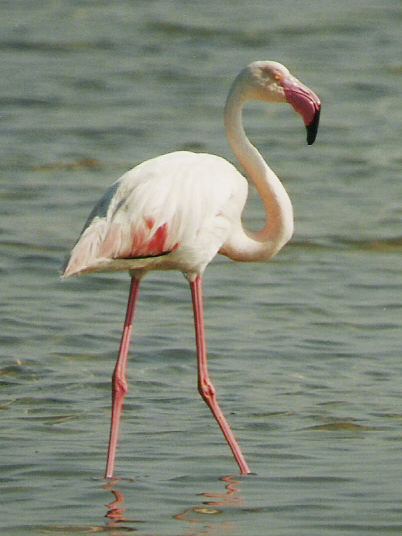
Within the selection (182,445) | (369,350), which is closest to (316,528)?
(182,445)

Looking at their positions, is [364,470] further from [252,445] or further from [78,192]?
[78,192]

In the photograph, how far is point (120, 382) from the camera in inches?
344

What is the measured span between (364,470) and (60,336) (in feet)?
10.8

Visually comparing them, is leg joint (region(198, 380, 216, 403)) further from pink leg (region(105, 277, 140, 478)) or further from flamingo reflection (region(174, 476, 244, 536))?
flamingo reflection (region(174, 476, 244, 536))

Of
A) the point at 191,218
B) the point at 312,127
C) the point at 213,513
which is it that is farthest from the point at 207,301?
the point at 213,513

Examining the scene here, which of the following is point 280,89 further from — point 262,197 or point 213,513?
point 213,513

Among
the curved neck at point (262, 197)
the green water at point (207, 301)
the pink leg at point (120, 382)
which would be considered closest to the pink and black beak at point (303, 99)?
the curved neck at point (262, 197)

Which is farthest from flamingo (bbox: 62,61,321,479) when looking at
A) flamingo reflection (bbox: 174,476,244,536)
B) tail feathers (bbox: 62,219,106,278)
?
flamingo reflection (bbox: 174,476,244,536)

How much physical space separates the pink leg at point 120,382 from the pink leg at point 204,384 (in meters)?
0.31

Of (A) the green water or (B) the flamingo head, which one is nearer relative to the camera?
(A) the green water

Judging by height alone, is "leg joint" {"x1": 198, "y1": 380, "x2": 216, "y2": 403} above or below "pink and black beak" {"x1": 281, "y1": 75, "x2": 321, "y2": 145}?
below

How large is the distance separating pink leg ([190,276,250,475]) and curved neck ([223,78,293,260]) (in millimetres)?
329

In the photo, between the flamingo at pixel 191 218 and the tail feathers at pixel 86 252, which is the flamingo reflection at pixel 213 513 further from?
the tail feathers at pixel 86 252

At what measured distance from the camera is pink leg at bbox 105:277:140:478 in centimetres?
815
